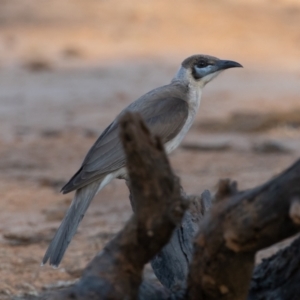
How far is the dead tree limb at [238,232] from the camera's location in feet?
10.1

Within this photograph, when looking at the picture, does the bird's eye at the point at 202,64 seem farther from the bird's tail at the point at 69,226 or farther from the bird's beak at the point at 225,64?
the bird's tail at the point at 69,226

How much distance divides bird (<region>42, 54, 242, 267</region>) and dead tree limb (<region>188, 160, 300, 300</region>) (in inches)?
64.0

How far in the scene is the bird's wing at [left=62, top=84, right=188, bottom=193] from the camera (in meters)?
5.56

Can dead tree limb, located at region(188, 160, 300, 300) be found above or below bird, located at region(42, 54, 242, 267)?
above

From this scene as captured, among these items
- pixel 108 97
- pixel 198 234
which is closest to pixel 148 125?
pixel 198 234

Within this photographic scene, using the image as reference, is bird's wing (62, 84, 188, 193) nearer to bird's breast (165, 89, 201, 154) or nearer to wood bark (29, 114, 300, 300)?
bird's breast (165, 89, 201, 154)

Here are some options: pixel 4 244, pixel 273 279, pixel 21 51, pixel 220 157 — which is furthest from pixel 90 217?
pixel 21 51

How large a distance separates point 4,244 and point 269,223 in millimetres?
3658

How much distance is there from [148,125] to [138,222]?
2.92 metres

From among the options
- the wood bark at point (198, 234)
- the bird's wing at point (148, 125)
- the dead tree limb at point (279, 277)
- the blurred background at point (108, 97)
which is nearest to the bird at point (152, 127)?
the bird's wing at point (148, 125)

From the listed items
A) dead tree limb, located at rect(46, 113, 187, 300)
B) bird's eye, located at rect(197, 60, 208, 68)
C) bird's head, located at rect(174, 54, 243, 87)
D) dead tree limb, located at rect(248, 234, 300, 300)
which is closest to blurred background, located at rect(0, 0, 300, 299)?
bird's head, located at rect(174, 54, 243, 87)

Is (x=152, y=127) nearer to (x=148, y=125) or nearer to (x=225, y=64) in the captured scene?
(x=148, y=125)

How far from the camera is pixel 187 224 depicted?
4539 mm

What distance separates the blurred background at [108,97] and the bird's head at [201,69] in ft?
4.62
